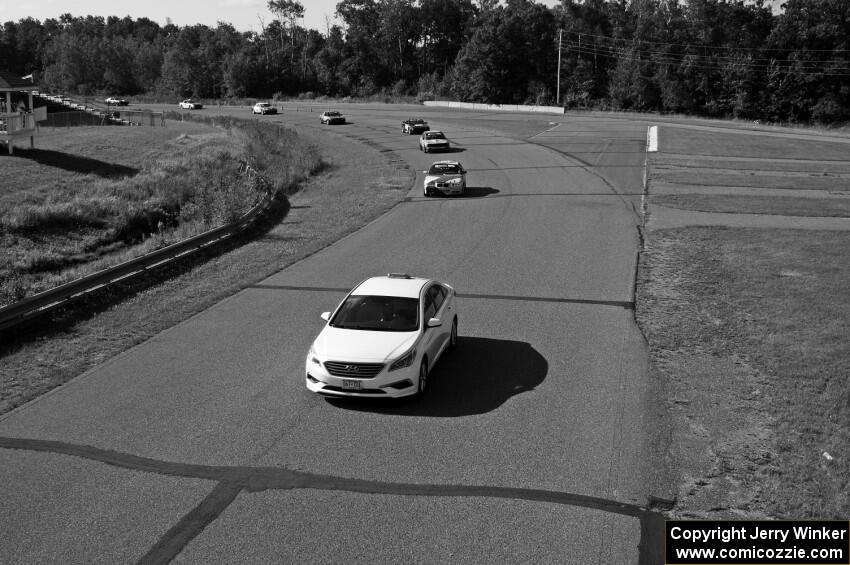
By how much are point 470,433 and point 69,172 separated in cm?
3385

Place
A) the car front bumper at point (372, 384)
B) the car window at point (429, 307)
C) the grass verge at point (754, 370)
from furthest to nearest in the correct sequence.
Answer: the car window at point (429, 307), the car front bumper at point (372, 384), the grass verge at point (754, 370)

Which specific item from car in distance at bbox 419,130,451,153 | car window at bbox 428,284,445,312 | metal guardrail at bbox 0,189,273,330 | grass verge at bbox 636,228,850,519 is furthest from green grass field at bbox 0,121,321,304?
grass verge at bbox 636,228,850,519

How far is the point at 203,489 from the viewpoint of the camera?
8.66 meters

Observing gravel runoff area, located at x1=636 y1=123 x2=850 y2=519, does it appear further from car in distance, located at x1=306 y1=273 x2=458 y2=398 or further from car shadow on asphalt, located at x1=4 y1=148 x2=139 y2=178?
car shadow on asphalt, located at x1=4 y1=148 x2=139 y2=178

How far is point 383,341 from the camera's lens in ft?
37.1

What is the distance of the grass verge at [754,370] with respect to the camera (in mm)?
8609

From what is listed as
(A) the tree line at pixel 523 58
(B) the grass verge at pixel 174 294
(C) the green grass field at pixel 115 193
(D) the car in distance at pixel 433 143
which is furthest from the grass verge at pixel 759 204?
(A) the tree line at pixel 523 58

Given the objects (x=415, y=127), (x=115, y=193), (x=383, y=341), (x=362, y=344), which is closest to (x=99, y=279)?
(x=362, y=344)

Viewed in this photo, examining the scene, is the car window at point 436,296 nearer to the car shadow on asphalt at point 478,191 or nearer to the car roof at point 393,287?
the car roof at point 393,287

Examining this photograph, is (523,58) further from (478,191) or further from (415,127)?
(478,191)

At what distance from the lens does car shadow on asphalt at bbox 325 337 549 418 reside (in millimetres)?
11023

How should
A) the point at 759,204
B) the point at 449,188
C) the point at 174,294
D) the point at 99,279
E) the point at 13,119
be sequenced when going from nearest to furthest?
the point at 99,279 < the point at 174,294 < the point at 759,204 < the point at 449,188 < the point at 13,119

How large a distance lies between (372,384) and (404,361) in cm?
58

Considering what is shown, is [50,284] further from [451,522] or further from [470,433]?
[451,522]
